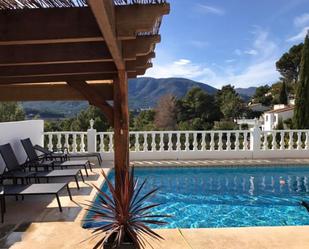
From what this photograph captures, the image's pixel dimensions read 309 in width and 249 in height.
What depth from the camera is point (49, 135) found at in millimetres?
10898

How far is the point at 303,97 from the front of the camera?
1820 centimetres

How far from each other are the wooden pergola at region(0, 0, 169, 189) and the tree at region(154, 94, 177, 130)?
54.2 feet

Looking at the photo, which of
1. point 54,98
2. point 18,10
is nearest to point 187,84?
point 54,98

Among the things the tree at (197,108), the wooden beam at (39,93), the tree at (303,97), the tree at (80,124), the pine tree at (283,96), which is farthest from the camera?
the pine tree at (283,96)

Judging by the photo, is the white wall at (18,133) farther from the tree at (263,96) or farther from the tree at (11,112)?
the tree at (263,96)

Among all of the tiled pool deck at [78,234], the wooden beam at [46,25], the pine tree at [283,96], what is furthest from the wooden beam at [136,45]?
the pine tree at [283,96]

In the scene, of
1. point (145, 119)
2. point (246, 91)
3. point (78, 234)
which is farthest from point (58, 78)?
point (246, 91)

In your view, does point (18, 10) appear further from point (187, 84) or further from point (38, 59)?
point (187, 84)

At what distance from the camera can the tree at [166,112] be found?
79.8 feet

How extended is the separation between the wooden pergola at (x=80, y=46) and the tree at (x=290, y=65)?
42118 mm

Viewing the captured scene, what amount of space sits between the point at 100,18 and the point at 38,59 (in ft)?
7.59

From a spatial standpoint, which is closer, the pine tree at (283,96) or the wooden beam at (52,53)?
the wooden beam at (52,53)

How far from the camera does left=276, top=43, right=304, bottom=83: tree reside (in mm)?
44844

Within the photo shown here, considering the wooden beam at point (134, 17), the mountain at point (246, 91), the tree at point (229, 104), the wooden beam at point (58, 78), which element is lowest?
the wooden beam at point (58, 78)
